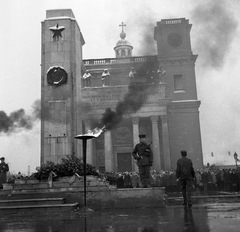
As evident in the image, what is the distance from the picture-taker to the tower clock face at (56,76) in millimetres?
16875

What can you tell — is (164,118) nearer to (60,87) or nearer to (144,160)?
(60,87)

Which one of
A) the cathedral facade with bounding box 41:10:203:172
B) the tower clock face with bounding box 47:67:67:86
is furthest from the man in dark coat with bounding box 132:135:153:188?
the tower clock face with bounding box 47:67:67:86

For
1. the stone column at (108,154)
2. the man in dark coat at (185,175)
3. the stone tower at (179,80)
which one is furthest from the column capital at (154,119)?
the man in dark coat at (185,175)

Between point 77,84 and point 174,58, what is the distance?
121 ft

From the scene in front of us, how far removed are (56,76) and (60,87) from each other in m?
0.59

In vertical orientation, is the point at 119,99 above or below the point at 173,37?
below

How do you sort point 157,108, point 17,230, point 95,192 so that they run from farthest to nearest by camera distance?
1. point 157,108
2. point 95,192
3. point 17,230

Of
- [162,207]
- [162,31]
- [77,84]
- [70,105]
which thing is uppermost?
[162,31]

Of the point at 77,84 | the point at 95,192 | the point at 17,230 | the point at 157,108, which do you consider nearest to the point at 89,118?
the point at 157,108

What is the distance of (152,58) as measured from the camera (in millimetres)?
41688

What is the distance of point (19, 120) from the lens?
18172 mm

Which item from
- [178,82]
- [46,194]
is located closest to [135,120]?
[178,82]

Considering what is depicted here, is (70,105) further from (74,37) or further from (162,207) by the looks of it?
(162,207)

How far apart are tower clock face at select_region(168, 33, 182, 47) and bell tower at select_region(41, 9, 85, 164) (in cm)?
3676
